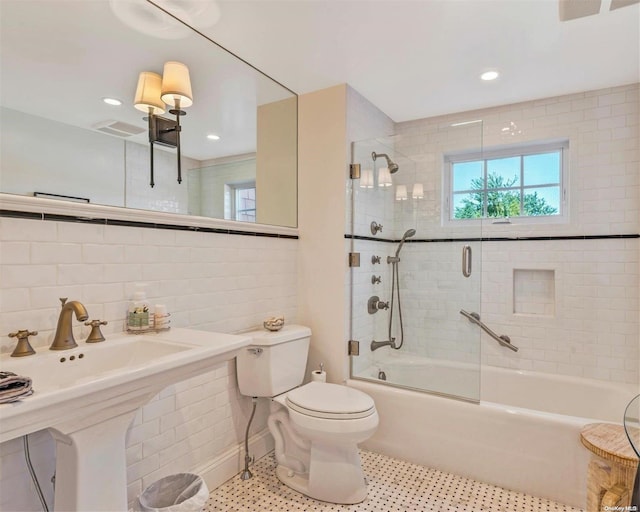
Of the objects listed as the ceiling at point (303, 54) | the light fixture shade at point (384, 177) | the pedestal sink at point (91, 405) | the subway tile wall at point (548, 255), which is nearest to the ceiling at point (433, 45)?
the ceiling at point (303, 54)

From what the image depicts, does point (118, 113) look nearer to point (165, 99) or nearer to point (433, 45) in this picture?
point (165, 99)

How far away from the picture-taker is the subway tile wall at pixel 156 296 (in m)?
1.32

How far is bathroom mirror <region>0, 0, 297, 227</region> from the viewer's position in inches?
54.5

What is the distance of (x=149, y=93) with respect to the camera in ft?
5.92

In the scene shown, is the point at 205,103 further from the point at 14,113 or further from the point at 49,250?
the point at 49,250

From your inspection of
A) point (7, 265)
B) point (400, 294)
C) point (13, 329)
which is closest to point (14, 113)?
point (7, 265)

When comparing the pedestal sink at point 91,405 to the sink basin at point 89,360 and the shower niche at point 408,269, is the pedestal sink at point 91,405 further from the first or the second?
the shower niche at point 408,269

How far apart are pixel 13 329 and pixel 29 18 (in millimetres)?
1136

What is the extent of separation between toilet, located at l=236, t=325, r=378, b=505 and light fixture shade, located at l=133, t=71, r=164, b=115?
1258 mm

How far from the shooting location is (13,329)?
129 cm

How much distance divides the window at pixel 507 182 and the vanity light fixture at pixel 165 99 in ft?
5.74

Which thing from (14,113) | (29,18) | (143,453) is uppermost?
(29,18)

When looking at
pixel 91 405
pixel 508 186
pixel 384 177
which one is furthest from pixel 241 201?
pixel 508 186

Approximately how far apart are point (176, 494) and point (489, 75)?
2795mm
